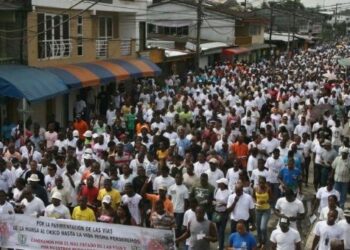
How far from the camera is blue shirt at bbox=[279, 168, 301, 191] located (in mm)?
11617

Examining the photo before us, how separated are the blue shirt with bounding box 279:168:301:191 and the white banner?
370cm

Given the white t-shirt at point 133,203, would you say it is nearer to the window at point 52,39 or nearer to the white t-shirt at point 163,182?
the white t-shirt at point 163,182

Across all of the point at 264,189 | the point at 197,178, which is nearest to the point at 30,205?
the point at 197,178

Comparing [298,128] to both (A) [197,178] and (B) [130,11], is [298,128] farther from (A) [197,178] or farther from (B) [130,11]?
(B) [130,11]

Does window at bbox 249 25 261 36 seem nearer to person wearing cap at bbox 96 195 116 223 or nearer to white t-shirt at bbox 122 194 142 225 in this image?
white t-shirt at bbox 122 194 142 225

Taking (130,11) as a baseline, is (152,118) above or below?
below

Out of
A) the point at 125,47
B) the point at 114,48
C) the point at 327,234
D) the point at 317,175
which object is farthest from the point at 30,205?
the point at 125,47

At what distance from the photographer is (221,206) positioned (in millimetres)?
10195

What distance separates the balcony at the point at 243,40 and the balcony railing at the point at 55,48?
33.6m

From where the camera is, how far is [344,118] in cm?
2011

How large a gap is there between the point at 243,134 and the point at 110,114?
213 inches

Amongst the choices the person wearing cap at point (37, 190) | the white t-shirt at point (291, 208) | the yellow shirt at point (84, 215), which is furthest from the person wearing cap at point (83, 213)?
the white t-shirt at point (291, 208)

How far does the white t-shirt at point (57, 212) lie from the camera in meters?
9.29

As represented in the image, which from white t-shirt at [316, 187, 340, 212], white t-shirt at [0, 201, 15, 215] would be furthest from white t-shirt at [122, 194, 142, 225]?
white t-shirt at [316, 187, 340, 212]
